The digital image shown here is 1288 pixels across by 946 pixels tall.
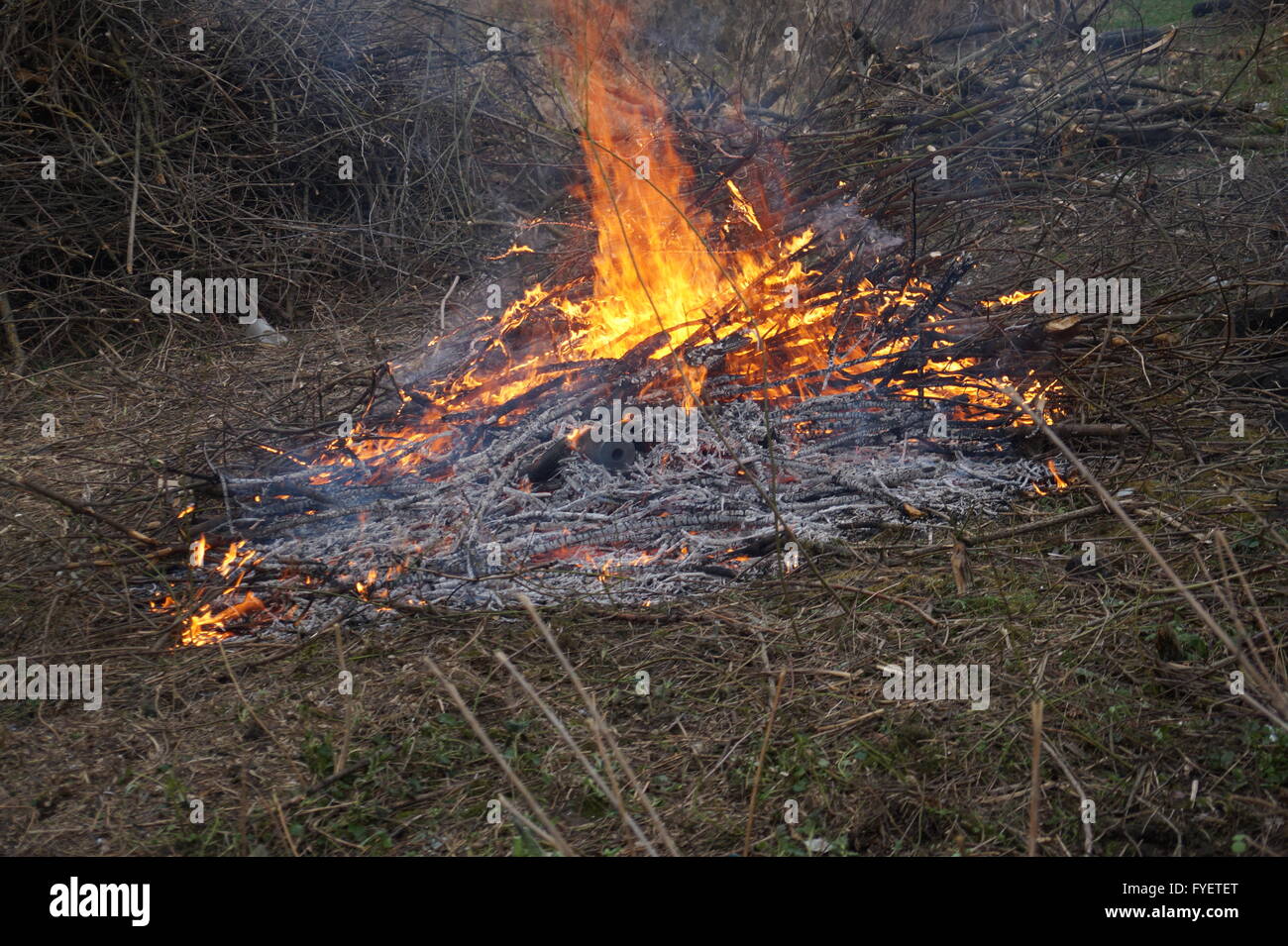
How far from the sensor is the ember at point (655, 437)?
4.16 m

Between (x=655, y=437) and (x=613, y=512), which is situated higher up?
(x=655, y=437)

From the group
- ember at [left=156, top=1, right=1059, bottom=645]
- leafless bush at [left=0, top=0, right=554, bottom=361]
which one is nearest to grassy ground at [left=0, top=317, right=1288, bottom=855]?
ember at [left=156, top=1, right=1059, bottom=645]

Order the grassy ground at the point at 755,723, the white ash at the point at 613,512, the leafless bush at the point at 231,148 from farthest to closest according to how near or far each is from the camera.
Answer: the leafless bush at the point at 231,148 < the white ash at the point at 613,512 < the grassy ground at the point at 755,723

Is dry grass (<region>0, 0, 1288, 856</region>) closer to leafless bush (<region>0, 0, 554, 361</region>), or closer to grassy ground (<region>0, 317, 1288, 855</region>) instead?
grassy ground (<region>0, 317, 1288, 855</region>)

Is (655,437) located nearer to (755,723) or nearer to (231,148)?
(755,723)

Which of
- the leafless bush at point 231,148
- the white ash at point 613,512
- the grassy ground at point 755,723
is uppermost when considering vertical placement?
the leafless bush at point 231,148

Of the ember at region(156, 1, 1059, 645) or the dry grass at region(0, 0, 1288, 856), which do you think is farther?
the ember at region(156, 1, 1059, 645)

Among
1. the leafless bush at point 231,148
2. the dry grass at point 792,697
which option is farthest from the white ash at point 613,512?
the leafless bush at point 231,148

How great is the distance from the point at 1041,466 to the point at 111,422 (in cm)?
548

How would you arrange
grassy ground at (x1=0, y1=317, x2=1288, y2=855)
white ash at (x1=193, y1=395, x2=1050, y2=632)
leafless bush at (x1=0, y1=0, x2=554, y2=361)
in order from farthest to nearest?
1. leafless bush at (x1=0, y1=0, x2=554, y2=361)
2. white ash at (x1=193, y1=395, x2=1050, y2=632)
3. grassy ground at (x1=0, y1=317, x2=1288, y2=855)

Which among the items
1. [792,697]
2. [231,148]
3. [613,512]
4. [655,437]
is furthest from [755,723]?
[231,148]

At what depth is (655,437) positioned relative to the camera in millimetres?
4848

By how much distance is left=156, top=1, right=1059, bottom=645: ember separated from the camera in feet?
13.6

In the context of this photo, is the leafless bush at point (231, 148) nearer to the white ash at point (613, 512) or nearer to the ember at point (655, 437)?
the ember at point (655, 437)
